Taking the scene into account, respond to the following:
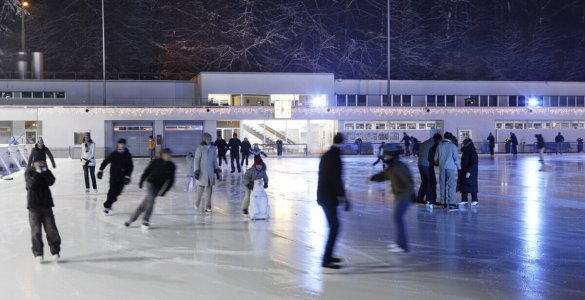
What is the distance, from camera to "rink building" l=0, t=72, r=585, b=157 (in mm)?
41188

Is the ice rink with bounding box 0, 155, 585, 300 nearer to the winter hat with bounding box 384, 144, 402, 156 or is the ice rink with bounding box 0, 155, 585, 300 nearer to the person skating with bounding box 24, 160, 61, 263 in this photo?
the person skating with bounding box 24, 160, 61, 263

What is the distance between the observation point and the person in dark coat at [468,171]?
13.2 meters

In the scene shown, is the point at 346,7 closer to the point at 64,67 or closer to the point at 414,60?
the point at 414,60

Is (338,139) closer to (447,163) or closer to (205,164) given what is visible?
(205,164)

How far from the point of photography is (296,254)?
8.22m

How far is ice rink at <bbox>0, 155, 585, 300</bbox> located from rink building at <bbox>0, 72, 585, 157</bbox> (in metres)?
28.0

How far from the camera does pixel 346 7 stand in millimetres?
61469

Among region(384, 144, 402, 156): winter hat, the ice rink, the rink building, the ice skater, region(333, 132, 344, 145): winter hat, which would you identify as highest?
the rink building

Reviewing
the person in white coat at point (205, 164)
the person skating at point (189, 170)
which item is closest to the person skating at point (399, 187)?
the person in white coat at point (205, 164)

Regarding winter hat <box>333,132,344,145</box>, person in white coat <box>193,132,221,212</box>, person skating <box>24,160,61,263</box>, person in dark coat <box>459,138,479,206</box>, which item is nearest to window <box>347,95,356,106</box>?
person in dark coat <box>459,138,479,206</box>

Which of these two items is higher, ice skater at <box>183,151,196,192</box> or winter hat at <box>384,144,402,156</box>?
winter hat at <box>384,144,402,156</box>

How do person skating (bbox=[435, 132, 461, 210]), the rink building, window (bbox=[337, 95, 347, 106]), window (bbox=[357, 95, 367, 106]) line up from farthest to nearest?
1. window (bbox=[357, 95, 367, 106])
2. window (bbox=[337, 95, 347, 106])
3. the rink building
4. person skating (bbox=[435, 132, 461, 210])

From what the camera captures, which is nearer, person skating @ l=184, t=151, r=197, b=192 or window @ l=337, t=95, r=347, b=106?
person skating @ l=184, t=151, r=197, b=192

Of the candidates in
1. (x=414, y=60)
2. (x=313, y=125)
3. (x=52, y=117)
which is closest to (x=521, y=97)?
(x=414, y=60)
